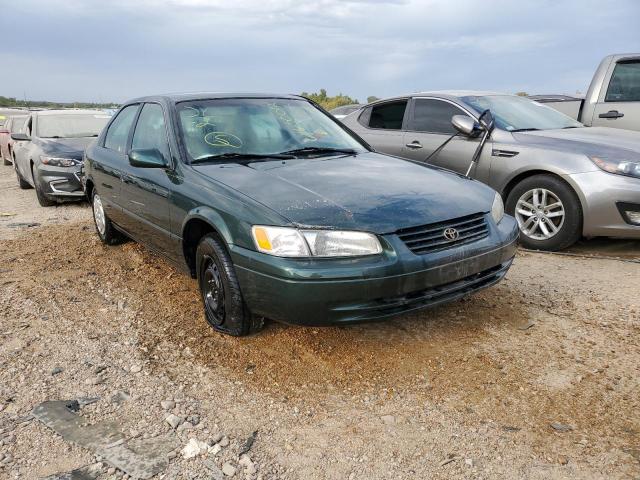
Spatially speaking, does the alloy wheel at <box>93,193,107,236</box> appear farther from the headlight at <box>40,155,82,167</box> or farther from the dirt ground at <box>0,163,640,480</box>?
the headlight at <box>40,155,82,167</box>

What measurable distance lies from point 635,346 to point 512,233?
953 mm

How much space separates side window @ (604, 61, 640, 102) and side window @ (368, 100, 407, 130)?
2531 millimetres

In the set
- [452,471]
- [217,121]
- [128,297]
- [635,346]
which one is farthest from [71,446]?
[635,346]

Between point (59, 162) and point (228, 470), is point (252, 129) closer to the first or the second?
point (228, 470)

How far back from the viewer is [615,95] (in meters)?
6.80

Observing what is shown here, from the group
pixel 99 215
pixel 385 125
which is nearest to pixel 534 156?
pixel 385 125

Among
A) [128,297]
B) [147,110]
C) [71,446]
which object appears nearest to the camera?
[71,446]

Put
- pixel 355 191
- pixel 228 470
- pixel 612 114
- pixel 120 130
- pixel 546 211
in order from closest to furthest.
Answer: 1. pixel 228 470
2. pixel 355 191
3. pixel 120 130
4. pixel 546 211
5. pixel 612 114

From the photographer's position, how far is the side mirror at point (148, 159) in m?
3.79

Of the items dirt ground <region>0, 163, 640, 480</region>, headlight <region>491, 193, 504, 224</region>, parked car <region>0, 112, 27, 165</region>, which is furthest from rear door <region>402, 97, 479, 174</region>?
parked car <region>0, 112, 27, 165</region>

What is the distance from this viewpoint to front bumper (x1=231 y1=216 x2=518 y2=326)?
2809 millimetres

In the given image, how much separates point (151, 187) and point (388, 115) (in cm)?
363

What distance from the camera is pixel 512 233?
3.59 meters

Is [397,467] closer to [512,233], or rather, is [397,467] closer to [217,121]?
[512,233]
